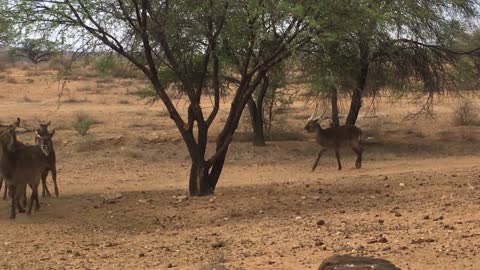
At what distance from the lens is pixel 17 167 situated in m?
12.2

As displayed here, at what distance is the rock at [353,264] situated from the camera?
19.6 feet

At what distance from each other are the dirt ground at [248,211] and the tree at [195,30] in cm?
167

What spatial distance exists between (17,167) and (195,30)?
3.81 meters

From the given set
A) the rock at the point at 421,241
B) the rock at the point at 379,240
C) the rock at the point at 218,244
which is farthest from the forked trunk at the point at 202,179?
the rock at the point at 421,241

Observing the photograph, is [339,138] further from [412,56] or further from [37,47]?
[37,47]

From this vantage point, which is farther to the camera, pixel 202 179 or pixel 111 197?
pixel 202 179

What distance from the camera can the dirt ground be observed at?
329 inches

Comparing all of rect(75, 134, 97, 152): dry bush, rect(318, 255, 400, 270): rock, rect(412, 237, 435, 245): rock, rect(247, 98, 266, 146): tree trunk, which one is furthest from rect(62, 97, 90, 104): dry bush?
rect(318, 255, 400, 270): rock

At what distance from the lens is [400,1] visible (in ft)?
50.8

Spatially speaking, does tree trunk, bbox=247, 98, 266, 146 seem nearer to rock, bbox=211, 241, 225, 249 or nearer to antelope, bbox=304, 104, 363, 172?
antelope, bbox=304, 104, 363, 172

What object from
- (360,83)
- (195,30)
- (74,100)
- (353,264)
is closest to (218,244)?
(353,264)

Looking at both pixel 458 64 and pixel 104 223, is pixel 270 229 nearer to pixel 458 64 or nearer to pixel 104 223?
pixel 104 223

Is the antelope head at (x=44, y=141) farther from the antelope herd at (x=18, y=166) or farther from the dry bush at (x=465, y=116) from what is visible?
the dry bush at (x=465, y=116)

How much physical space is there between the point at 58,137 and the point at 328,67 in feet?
41.6
